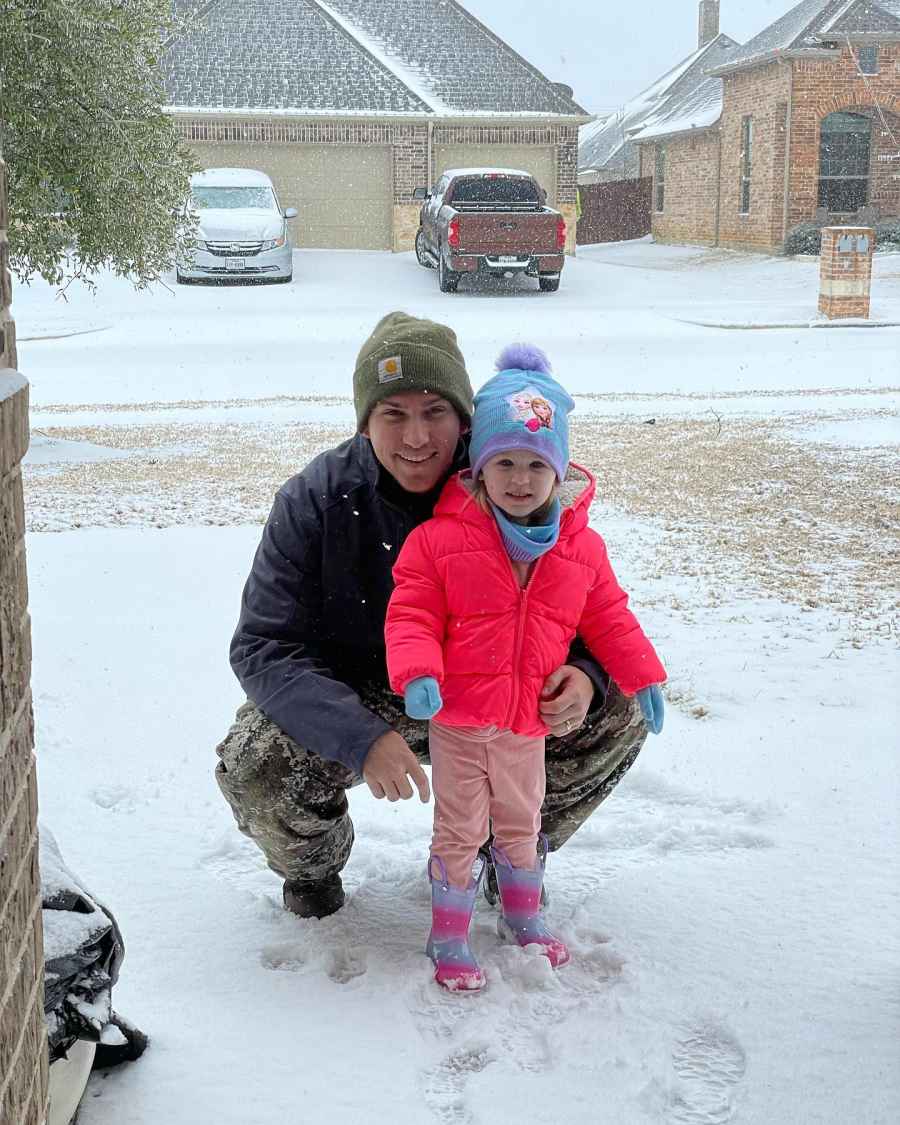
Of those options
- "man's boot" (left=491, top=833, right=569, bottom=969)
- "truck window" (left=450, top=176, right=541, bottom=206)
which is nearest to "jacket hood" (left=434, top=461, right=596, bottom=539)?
"man's boot" (left=491, top=833, right=569, bottom=969)

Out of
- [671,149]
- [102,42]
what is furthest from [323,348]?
[671,149]

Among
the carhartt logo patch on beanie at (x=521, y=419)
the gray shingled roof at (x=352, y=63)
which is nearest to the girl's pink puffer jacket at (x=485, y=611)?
the carhartt logo patch on beanie at (x=521, y=419)

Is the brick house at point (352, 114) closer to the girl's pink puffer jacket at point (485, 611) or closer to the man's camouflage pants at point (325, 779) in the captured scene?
the man's camouflage pants at point (325, 779)

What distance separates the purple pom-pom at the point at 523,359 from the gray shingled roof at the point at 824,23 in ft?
87.7

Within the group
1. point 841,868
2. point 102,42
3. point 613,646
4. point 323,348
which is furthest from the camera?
point 323,348

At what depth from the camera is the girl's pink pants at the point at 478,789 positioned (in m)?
2.46

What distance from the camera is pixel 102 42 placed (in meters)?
9.51

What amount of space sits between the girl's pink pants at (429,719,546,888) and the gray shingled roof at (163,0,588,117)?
25156mm

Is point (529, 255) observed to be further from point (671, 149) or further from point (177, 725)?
point (177, 725)

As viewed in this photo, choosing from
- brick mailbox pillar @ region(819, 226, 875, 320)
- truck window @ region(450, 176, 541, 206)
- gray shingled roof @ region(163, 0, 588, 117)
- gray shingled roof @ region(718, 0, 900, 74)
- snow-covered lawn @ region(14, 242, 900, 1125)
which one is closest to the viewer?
snow-covered lawn @ region(14, 242, 900, 1125)

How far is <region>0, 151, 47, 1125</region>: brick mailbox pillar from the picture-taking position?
1.43 metres

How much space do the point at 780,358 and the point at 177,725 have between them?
12565 millimetres

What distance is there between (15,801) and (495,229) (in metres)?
19.9

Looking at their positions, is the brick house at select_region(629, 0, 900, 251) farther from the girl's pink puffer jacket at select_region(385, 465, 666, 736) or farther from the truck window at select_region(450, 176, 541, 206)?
the girl's pink puffer jacket at select_region(385, 465, 666, 736)
